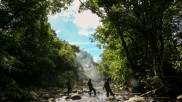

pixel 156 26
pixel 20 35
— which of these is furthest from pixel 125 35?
pixel 20 35

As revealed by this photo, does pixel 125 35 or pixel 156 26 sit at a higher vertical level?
pixel 125 35

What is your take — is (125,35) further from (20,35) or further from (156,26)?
(20,35)

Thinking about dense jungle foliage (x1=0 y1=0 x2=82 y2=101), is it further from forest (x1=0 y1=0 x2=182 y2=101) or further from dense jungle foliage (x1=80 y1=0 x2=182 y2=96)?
dense jungle foliage (x1=80 y1=0 x2=182 y2=96)

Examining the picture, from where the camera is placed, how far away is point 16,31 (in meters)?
19.9

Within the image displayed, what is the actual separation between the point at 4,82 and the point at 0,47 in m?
1.99

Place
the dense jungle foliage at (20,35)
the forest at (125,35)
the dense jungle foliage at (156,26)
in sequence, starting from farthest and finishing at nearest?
the dense jungle foliage at (156,26), the forest at (125,35), the dense jungle foliage at (20,35)

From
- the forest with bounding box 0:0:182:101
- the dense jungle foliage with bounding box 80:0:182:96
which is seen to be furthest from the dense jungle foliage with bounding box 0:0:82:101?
the dense jungle foliage with bounding box 80:0:182:96

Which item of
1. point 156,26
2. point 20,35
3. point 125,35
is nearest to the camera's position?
point 20,35

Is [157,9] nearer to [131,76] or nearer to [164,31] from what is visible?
[164,31]

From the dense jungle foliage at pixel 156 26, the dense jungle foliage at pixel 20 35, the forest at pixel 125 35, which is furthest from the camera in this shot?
the dense jungle foliage at pixel 156 26

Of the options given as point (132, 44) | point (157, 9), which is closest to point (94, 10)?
point (132, 44)

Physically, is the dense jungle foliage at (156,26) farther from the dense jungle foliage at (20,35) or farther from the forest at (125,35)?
the dense jungle foliage at (20,35)

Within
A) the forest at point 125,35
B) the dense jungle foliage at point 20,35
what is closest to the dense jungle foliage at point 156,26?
the forest at point 125,35

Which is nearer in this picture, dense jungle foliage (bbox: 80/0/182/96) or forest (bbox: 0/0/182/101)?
forest (bbox: 0/0/182/101)
